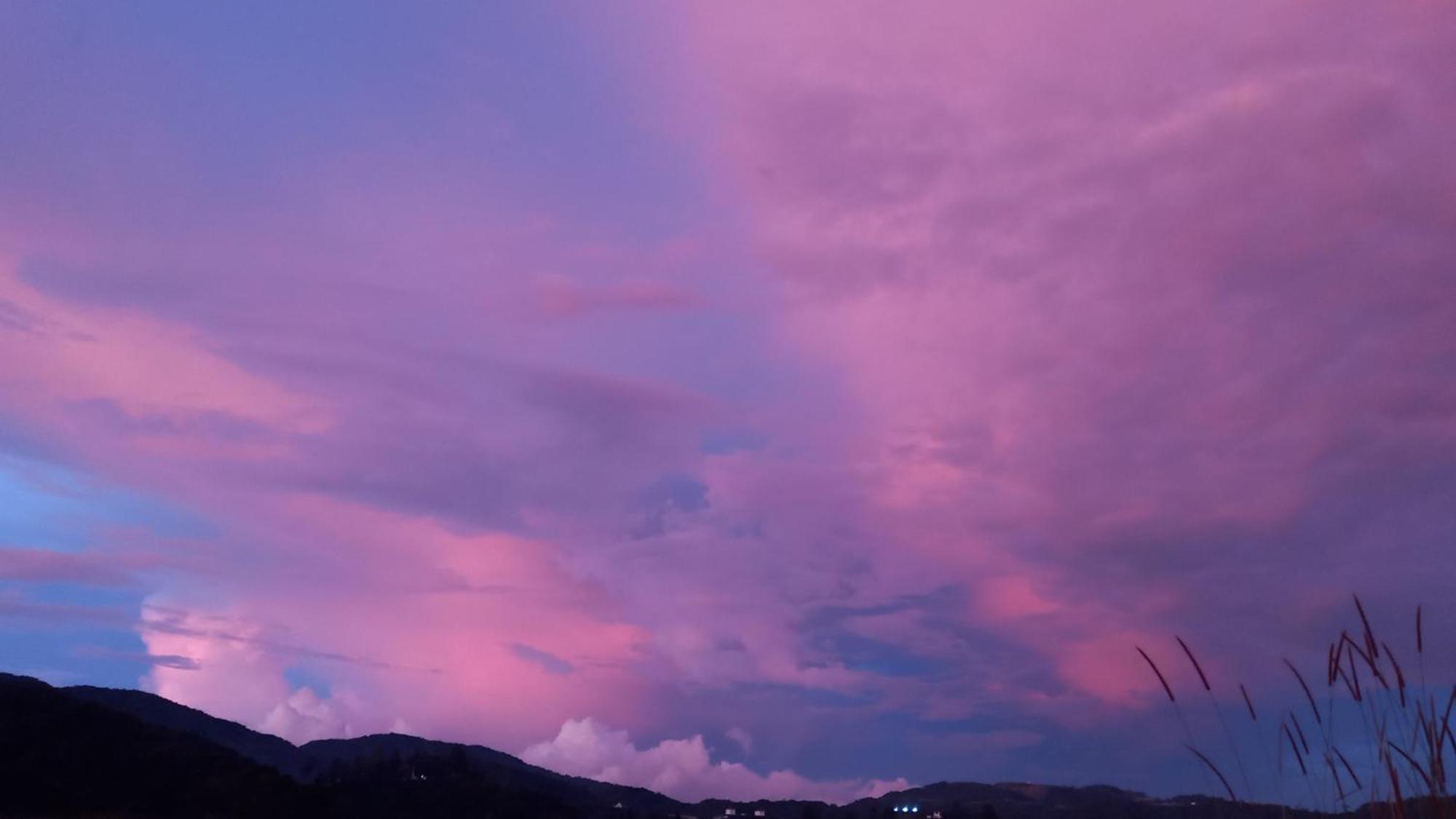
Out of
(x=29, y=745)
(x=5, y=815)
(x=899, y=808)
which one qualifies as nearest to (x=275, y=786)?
(x=29, y=745)

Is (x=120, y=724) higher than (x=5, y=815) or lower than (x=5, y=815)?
higher

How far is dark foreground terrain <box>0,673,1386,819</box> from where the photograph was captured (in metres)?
68.8

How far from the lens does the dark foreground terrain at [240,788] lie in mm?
68750

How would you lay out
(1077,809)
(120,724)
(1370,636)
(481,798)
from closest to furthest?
(1370,636) → (120,724) → (1077,809) → (481,798)

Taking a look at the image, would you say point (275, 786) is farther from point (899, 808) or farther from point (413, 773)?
point (899, 808)

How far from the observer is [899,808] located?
130 meters

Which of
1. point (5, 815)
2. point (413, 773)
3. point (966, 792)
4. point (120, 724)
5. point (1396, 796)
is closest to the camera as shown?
point (1396, 796)

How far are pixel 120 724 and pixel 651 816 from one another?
61285 mm

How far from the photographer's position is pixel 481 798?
358 ft

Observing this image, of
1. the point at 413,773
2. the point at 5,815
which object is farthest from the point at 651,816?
the point at 5,815

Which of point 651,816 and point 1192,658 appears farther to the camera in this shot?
point 651,816

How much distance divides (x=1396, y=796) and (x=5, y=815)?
205 feet

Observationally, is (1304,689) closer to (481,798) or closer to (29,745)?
(29,745)

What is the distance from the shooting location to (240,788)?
75125mm
